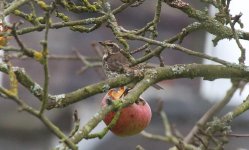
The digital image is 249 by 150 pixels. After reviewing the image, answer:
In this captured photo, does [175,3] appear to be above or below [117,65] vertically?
above

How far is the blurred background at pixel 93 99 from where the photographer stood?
6971mm

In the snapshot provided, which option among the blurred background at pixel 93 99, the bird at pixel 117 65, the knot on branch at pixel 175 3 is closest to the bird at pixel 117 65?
the bird at pixel 117 65

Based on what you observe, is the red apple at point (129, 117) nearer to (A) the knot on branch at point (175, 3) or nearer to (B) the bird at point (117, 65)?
(B) the bird at point (117, 65)

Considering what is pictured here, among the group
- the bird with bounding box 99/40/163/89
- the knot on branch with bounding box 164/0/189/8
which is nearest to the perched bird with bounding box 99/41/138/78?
the bird with bounding box 99/40/163/89

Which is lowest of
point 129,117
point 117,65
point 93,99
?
point 93,99

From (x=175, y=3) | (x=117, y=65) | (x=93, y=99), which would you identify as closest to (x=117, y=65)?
(x=117, y=65)

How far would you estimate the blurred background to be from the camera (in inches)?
274

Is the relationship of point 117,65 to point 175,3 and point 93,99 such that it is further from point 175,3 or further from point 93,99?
point 93,99

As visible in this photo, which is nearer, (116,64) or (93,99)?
(116,64)

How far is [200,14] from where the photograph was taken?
2.41 meters

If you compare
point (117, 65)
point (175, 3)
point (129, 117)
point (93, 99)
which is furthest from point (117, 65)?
point (93, 99)

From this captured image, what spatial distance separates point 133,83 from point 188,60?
702cm

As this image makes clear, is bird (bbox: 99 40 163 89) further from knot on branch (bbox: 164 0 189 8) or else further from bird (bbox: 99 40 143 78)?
knot on branch (bbox: 164 0 189 8)

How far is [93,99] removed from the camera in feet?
28.8
